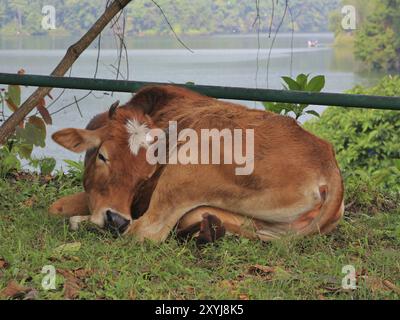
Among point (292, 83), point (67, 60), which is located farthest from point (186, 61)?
point (292, 83)

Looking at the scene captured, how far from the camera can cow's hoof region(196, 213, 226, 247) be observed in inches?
147

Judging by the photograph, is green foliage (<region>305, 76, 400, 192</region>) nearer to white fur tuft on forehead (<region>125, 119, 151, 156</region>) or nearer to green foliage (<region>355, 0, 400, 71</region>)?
white fur tuft on forehead (<region>125, 119, 151, 156</region>)

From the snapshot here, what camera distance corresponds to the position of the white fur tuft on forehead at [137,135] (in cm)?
377

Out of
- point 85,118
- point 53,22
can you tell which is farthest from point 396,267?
point 85,118

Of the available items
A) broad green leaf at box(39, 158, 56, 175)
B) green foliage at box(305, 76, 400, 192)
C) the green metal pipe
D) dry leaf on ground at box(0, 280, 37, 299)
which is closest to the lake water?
green foliage at box(305, 76, 400, 192)

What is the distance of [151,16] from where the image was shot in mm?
8469

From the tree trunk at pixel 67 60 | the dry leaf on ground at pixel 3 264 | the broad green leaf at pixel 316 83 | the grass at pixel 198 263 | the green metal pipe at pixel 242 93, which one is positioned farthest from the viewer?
the tree trunk at pixel 67 60

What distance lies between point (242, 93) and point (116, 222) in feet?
2.59

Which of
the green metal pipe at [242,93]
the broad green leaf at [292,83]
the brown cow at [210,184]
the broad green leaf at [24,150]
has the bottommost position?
the broad green leaf at [24,150]

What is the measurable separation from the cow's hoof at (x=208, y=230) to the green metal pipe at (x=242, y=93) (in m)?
0.58

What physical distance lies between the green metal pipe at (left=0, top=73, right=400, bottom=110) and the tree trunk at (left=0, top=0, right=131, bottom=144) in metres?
A: 0.47

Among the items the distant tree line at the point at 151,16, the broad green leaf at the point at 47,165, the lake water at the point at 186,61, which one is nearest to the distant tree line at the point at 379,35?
the lake water at the point at 186,61

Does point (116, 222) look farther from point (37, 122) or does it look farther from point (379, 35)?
point (379, 35)

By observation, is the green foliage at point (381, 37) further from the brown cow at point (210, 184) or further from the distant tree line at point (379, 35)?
the brown cow at point (210, 184)
